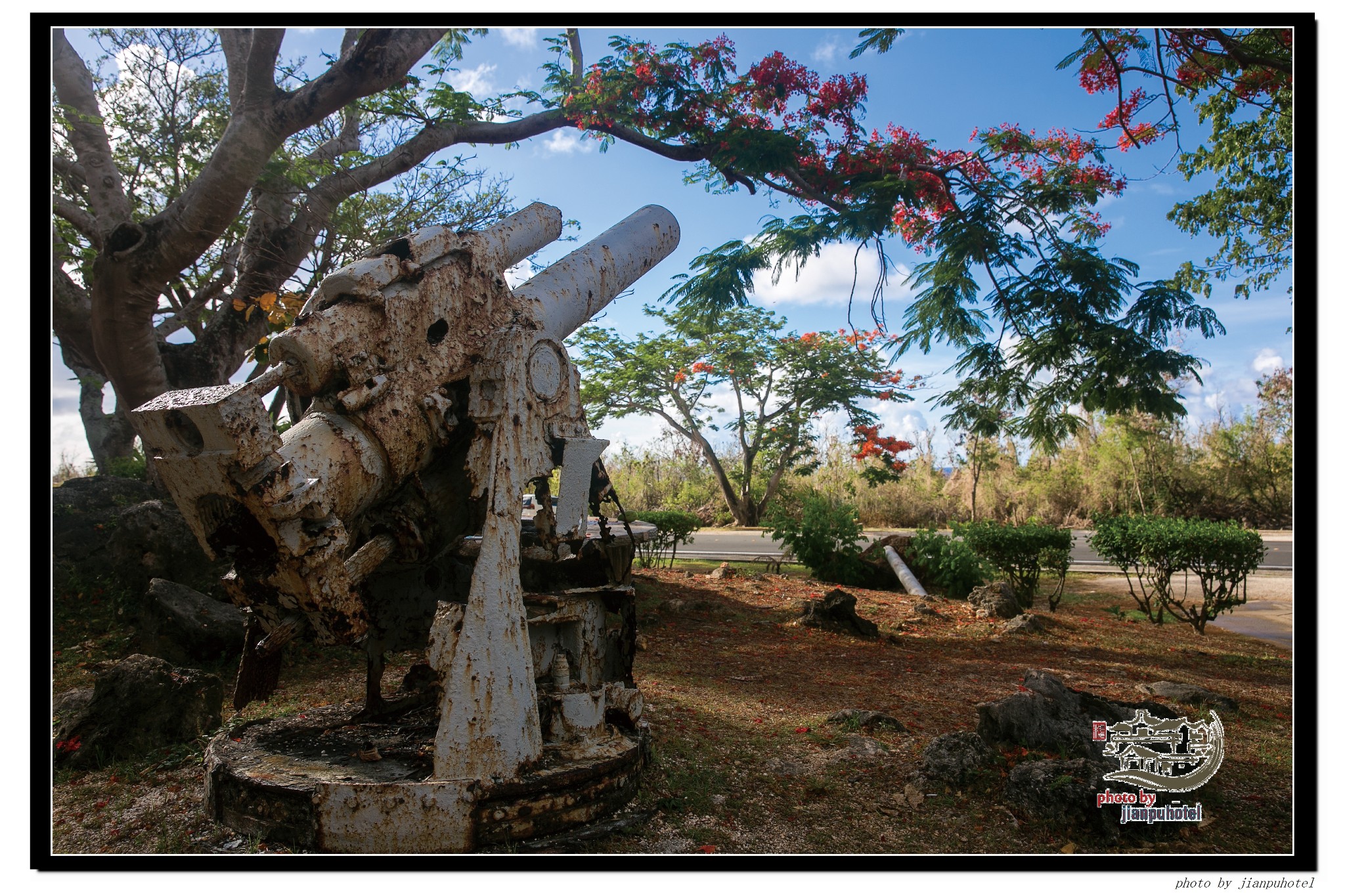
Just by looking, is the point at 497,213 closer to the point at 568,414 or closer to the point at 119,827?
the point at 568,414

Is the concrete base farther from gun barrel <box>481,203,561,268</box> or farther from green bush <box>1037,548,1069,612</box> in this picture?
green bush <box>1037,548,1069,612</box>

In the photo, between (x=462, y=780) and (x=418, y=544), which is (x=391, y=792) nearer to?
(x=462, y=780)

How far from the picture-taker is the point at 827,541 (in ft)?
33.6

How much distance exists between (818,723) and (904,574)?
5.67 meters

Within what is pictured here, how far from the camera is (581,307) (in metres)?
3.97

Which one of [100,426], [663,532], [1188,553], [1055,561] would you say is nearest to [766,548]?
[663,532]

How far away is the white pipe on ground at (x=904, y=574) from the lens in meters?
9.52

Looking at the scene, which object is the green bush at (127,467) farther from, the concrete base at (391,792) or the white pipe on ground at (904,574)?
the white pipe on ground at (904,574)

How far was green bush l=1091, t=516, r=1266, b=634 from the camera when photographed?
7.23 metres

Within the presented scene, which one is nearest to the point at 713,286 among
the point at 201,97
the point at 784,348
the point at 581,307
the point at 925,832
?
the point at 581,307

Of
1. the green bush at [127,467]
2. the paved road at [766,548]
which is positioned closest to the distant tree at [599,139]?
the green bush at [127,467]

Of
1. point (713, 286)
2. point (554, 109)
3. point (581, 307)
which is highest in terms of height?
point (554, 109)

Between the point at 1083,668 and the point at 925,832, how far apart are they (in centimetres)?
377

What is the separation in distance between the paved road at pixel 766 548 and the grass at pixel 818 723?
503 centimetres
